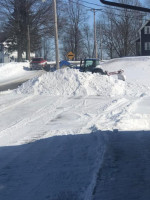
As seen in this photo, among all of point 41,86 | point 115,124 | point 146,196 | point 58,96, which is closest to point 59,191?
point 146,196

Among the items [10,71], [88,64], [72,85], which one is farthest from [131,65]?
[72,85]

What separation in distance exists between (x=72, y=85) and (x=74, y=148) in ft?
42.4

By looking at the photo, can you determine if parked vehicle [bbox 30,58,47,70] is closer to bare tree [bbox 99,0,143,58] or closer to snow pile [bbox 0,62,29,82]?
snow pile [bbox 0,62,29,82]

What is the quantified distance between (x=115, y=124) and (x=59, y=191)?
5.82 metres

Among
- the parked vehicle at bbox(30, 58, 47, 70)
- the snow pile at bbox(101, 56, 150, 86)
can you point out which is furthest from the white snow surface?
the parked vehicle at bbox(30, 58, 47, 70)

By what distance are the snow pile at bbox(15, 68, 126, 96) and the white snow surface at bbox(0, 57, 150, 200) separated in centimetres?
144

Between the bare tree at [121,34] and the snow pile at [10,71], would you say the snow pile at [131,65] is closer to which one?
the snow pile at [10,71]

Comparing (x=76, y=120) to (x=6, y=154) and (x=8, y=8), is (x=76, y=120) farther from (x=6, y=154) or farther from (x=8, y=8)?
(x=8, y=8)

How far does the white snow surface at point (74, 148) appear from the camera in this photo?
623cm

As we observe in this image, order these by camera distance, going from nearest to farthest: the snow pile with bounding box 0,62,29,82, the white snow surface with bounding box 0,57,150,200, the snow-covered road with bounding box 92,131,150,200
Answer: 1. the snow-covered road with bounding box 92,131,150,200
2. the white snow surface with bounding box 0,57,150,200
3. the snow pile with bounding box 0,62,29,82

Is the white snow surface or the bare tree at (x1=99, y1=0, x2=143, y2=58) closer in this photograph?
the white snow surface

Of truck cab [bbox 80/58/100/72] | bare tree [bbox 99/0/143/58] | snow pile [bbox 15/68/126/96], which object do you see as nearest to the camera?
snow pile [bbox 15/68/126/96]

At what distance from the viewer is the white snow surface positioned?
6227mm

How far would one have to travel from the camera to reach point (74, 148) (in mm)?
8883
